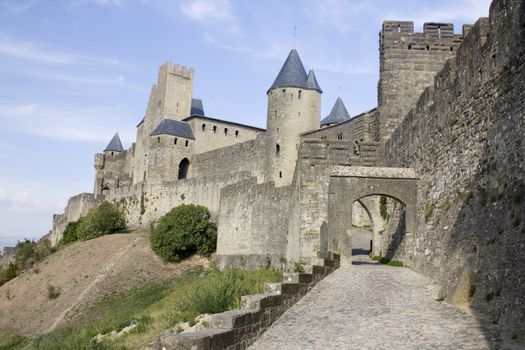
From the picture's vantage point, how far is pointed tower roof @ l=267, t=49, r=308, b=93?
4410cm

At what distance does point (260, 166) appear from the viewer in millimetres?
44031

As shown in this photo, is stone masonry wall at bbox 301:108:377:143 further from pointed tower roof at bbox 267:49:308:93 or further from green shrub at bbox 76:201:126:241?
green shrub at bbox 76:201:126:241

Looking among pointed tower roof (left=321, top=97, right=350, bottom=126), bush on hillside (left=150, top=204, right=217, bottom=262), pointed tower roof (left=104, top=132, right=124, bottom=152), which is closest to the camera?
bush on hillside (left=150, top=204, right=217, bottom=262)

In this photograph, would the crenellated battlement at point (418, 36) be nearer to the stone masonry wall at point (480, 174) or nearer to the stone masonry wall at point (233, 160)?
the stone masonry wall at point (480, 174)

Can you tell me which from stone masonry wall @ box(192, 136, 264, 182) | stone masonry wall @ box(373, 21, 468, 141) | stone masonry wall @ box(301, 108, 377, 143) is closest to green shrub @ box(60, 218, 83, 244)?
stone masonry wall @ box(192, 136, 264, 182)

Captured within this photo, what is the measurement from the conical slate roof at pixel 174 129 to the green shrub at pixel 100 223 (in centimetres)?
784

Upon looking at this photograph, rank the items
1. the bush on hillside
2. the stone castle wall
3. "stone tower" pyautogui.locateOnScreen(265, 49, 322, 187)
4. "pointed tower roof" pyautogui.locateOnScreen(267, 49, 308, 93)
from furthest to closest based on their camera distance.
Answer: the stone castle wall
"pointed tower roof" pyautogui.locateOnScreen(267, 49, 308, 93)
"stone tower" pyautogui.locateOnScreen(265, 49, 322, 187)
the bush on hillside

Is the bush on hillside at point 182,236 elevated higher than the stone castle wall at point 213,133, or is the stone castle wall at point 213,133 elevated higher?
the stone castle wall at point 213,133

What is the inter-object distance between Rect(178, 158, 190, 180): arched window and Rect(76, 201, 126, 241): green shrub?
647 cm

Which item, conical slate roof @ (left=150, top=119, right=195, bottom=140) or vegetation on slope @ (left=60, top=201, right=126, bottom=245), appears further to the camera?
conical slate roof @ (left=150, top=119, right=195, bottom=140)

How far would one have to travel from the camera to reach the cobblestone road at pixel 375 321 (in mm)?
8414

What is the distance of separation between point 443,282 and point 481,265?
1991 mm

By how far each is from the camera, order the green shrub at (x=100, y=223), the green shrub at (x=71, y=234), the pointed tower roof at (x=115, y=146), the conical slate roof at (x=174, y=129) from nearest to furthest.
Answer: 1. the green shrub at (x=100, y=223)
2. the green shrub at (x=71, y=234)
3. the conical slate roof at (x=174, y=129)
4. the pointed tower roof at (x=115, y=146)

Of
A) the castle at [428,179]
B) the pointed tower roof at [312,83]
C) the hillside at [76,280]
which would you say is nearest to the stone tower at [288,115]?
the pointed tower roof at [312,83]
